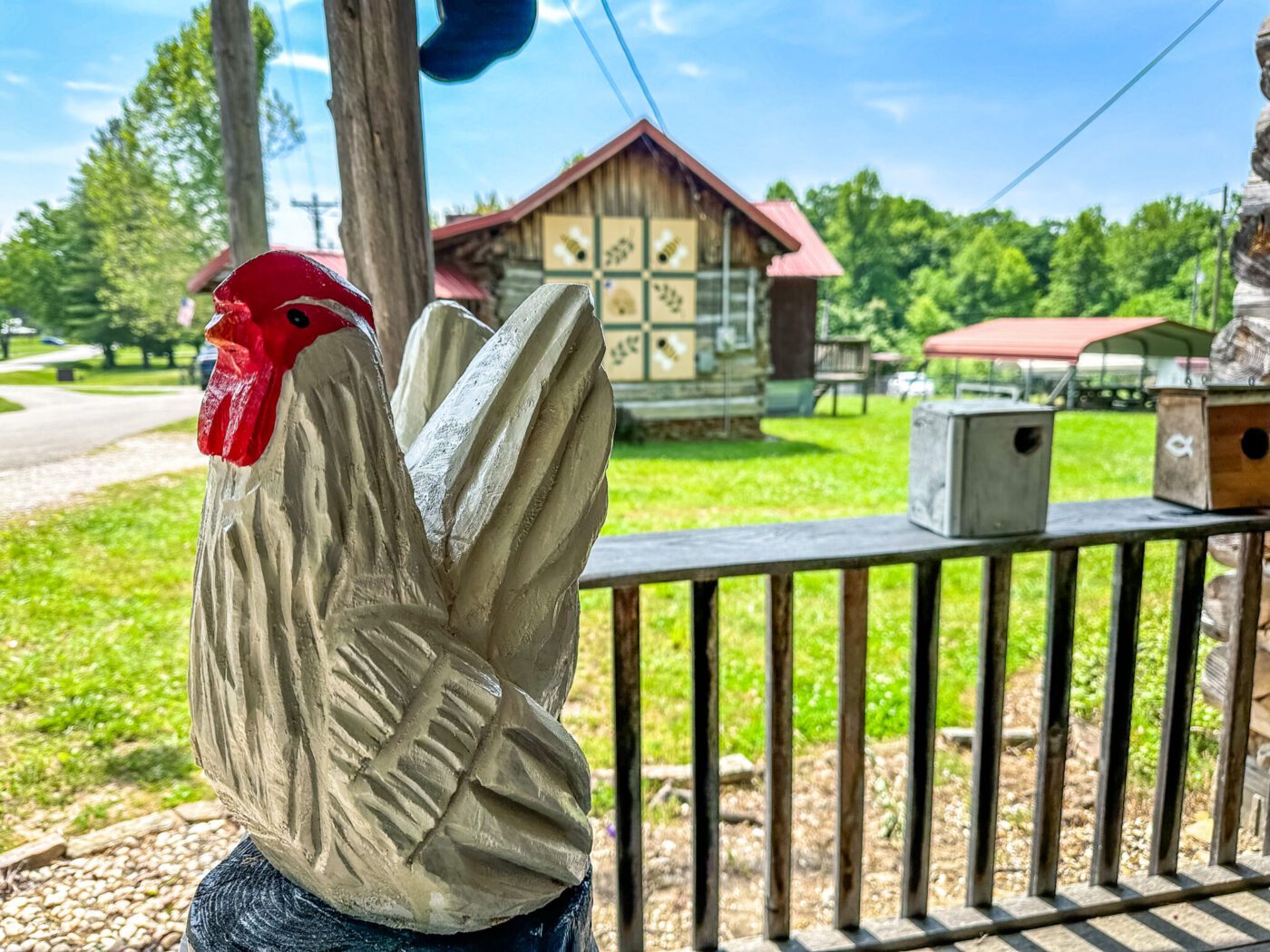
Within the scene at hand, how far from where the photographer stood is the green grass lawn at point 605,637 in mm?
2314

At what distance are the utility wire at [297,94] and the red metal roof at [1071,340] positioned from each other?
2.18 m

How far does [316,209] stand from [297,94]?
1.21 ft

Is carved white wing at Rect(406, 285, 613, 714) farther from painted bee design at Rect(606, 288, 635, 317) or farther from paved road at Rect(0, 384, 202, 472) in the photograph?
painted bee design at Rect(606, 288, 635, 317)

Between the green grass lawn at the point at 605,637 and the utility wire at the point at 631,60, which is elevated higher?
the utility wire at the point at 631,60

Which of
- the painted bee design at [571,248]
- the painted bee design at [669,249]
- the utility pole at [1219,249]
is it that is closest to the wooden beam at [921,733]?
the utility pole at [1219,249]

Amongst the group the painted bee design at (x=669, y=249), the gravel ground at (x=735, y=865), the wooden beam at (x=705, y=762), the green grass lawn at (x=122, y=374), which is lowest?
the gravel ground at (x=735, y=865)

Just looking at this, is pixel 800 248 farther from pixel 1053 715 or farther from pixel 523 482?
pixel 523 482

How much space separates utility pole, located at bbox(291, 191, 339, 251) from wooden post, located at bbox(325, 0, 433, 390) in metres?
0.85

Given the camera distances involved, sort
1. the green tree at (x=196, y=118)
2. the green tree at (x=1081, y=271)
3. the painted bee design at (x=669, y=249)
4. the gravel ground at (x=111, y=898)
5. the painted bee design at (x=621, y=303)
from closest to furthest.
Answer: the gravel ground at (x=111, y=898) < the green tree at (x=196, y=118) < the green tree at (x=1081, y=271) < the painted bee design at (x=621, y=303) < the painted bee design at (x=669, y=249)

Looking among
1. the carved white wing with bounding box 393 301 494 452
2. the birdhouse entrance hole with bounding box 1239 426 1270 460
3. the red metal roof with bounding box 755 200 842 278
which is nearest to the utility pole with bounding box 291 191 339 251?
the carved white wing with bounding box 393 301 494 452

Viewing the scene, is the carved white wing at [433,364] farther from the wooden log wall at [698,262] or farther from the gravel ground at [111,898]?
the wooden log wall at [698,262]

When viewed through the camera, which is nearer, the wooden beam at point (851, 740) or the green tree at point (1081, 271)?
the wooden beam at point (851, 740)

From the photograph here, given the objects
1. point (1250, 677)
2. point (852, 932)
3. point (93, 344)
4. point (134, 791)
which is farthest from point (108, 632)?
point (1250, 677)

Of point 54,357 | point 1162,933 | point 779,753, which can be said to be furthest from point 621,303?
point 1162,933
